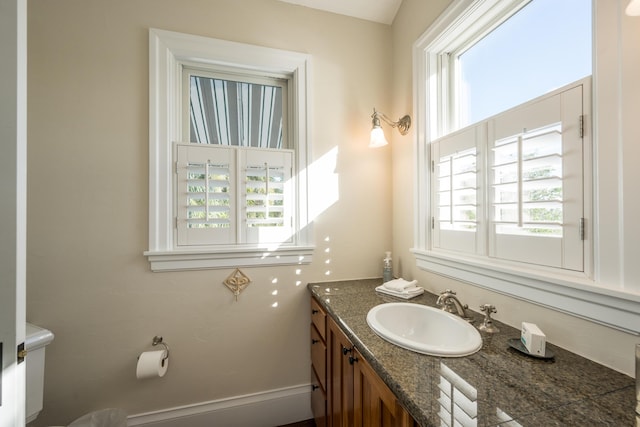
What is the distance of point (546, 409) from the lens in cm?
56

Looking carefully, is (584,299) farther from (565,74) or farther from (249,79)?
(249,79)

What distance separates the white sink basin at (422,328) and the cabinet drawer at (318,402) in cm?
53

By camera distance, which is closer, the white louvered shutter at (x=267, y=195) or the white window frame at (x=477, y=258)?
the white window frame at (x=477, y=258)

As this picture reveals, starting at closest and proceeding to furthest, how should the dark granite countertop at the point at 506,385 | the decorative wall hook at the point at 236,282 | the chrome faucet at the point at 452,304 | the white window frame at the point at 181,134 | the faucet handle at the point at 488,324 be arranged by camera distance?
1. the dark granite countertop at the point at 506,385
2. the faucet handle at the point at 488,324
3. the chrome faucet at the point at 452,304
4. the white window frame at the point at 181,134
5. the decorative wall hook at the point at 236,282

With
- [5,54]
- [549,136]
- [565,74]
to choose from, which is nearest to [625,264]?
[549,136]

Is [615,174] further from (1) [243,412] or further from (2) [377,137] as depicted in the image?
(1) [243,412]

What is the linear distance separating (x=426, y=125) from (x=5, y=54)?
1561 mm

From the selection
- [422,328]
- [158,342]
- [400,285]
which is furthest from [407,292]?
[158,342]

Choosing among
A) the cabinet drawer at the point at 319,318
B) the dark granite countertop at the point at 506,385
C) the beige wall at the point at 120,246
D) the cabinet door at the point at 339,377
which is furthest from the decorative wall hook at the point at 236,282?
the dark granite countertop at the point at 506,385

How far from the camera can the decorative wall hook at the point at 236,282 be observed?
1.42 meters

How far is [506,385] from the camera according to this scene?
2.09ft

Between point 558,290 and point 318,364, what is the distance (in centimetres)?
112

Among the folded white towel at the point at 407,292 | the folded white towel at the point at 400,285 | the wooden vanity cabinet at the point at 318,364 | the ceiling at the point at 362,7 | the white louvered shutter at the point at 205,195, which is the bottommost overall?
the wooden vanity cabinet at the point at 318,364

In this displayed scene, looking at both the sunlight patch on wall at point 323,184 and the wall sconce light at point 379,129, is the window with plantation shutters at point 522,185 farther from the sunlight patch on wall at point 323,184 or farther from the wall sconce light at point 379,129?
the sunlight patch on wall at point 323,184
